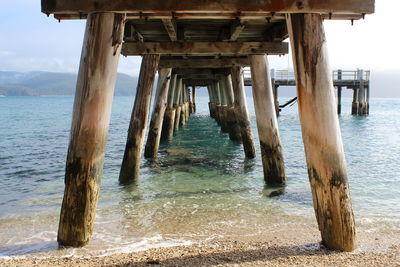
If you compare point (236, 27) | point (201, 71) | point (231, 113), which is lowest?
point (231, 113)

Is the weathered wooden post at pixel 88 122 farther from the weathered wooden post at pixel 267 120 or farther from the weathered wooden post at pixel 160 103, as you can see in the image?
the weathered wooden post at pixel 160 103

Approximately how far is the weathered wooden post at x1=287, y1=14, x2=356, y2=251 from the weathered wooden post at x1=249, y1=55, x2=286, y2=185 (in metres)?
3.57

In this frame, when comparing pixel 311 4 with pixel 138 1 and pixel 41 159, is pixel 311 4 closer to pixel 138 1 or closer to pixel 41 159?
pixel 138 1

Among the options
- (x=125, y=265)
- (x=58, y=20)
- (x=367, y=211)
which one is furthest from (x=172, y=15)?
(x=367, y=211)

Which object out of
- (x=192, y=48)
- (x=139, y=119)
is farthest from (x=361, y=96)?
(x=139, y=119)

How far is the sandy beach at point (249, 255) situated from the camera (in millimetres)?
3811

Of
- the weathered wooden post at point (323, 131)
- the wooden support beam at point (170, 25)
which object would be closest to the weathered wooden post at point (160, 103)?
the wooden support beam at point (170, 25)

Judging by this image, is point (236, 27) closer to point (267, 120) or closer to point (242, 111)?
point (267, 120)

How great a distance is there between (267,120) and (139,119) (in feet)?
7.71

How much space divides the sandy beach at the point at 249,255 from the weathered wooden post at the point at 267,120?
126 inches

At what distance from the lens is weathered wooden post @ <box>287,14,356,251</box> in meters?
3.97

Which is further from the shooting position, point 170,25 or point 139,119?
point 139,119

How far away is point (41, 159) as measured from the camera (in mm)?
12461

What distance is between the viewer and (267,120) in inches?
303
